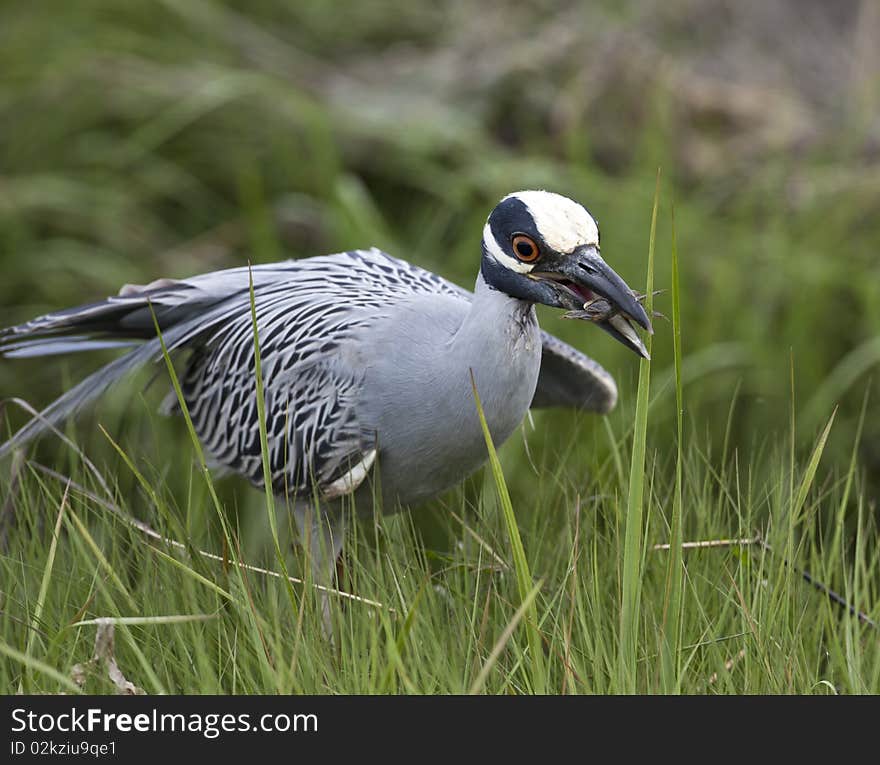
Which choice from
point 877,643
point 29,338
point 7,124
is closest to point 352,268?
point 29,338

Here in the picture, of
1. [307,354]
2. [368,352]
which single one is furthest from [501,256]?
[307,354]

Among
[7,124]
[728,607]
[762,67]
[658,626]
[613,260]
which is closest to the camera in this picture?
[658,626]

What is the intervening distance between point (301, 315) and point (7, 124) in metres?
3.15

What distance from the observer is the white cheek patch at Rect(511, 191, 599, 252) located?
2395 millimetres

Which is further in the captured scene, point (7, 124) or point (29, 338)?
point (7, 124)

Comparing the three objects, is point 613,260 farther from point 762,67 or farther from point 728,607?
point 728,607

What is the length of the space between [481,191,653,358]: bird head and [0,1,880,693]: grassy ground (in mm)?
285

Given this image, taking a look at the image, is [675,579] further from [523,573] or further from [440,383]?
[440,383]

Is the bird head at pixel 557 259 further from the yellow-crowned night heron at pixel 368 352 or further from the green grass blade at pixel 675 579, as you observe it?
the green grass blade at pixel 675 579

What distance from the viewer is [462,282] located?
515cm

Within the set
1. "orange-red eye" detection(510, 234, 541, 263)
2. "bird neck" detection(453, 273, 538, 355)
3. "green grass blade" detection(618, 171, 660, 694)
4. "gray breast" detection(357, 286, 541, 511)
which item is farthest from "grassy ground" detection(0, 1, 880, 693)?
"orange-red eye" detection(510, 234, 541, 263)

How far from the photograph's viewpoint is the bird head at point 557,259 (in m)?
2.36

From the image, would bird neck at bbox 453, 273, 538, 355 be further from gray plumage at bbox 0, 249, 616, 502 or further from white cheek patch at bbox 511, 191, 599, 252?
white cheek patch at bbox 511, 191, 599, 252

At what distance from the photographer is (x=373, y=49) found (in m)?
6.99
